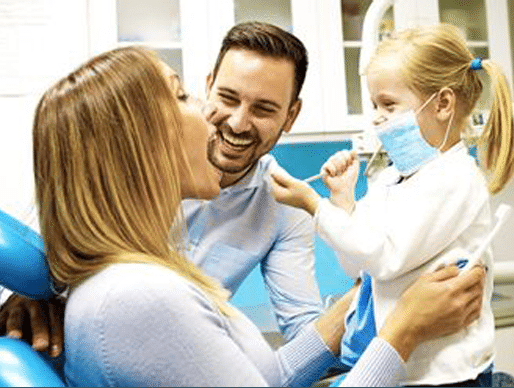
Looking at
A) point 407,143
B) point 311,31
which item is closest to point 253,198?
point 407,143

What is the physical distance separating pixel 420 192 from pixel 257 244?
612 millimetres

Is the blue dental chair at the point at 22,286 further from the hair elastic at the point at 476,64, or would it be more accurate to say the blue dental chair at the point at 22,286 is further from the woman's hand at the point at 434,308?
the hair elastic at the point at 476,64

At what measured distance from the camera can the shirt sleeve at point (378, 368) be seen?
0.98 metres

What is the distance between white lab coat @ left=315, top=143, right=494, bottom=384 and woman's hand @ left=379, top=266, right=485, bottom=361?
5 cm

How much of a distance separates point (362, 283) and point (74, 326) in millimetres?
785

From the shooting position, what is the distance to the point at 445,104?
1452mm

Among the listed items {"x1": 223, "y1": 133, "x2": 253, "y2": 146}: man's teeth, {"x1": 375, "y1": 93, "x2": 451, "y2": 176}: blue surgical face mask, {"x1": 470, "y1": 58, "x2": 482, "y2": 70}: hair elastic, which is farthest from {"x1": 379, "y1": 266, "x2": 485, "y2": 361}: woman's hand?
{"x1": 223, "y1": 133, "x2": 253, "y2": 146}: man's teeth

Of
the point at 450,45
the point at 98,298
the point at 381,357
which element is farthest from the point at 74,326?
the point at 450,45

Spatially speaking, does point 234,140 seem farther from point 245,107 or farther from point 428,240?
point 428,240

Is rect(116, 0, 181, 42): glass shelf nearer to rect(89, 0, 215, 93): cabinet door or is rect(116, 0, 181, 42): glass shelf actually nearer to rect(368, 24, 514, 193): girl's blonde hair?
rect(89, 0, 215, 93): cabinet door

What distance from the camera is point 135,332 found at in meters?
0.81

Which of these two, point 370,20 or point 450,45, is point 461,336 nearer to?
point 450,45

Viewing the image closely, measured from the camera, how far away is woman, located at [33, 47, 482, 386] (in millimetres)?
817

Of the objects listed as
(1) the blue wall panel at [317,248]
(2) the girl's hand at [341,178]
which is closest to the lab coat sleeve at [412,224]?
(2) the girl's hand at [341,178]
